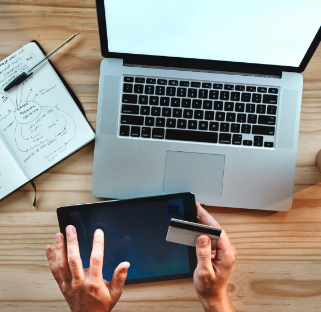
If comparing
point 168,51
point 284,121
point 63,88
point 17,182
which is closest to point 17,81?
point 63,88

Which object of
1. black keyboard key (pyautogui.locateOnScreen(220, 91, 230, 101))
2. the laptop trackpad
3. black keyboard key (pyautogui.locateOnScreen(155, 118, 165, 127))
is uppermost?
black keyboard key (pyautogui.locateOnScreen(220, 91, 230, 101))

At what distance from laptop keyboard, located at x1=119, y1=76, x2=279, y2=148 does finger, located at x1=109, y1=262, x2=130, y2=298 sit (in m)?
0.28

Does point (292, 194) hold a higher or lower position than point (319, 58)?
lower

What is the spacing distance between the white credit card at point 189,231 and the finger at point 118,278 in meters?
0.11

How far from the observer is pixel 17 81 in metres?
0.67

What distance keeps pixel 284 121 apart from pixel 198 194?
0.26 m

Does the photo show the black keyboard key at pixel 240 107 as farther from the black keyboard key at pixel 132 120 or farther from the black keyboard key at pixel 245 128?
the black keyboard key at pixel 132 120

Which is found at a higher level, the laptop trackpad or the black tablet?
the laptop trackpad

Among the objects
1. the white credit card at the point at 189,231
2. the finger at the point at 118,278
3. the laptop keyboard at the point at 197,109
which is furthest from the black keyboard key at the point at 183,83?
the finger at the point at 118,278

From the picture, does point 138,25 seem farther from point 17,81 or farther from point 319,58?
point 319,58

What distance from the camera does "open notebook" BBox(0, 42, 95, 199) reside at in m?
0.68

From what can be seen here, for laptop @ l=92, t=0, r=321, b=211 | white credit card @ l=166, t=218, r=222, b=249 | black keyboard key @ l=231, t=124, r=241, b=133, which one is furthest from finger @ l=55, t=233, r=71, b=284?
black keyboard key @ l=231, t=124, r=241, b=133

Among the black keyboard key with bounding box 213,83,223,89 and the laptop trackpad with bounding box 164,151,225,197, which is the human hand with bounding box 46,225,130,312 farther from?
the black keyboard key with bounding box 213,83,223,89

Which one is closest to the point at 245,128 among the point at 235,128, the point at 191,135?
the point at 235,128
